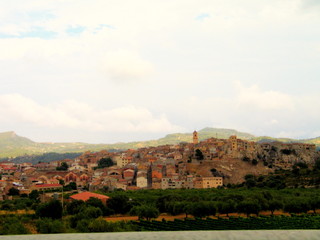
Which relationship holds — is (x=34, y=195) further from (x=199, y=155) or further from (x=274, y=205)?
(x=199, y=155)

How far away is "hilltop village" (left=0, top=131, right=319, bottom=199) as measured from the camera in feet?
211

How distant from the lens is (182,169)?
2881 inches

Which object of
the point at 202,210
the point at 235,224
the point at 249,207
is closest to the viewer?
the point at 235,224

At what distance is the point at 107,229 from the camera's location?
864 inches

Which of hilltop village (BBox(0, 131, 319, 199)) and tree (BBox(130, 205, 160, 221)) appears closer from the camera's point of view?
tree (BBox(130, 205, 160, 221))

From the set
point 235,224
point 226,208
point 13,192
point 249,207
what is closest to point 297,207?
point 249,207

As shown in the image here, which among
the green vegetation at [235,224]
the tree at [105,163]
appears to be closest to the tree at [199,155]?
the tree at [105,163]

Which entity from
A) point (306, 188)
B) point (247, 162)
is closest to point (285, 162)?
point (247, 162)

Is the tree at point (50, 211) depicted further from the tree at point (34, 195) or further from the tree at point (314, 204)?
the tree at point (314, 204)

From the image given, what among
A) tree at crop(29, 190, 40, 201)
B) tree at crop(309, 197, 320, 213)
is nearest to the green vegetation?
tree at crop(309, 197, 320, 213)

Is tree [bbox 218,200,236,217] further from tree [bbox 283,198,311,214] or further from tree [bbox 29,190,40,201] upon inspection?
tree [bbox 29,190,40,201]

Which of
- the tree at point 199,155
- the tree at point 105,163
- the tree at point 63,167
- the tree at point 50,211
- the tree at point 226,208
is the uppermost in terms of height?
the tree at point 199,155

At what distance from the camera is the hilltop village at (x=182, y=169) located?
64188 mm

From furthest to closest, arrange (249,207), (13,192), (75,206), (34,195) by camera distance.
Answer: (13,192), (34,195), (75,206), (249,207)
